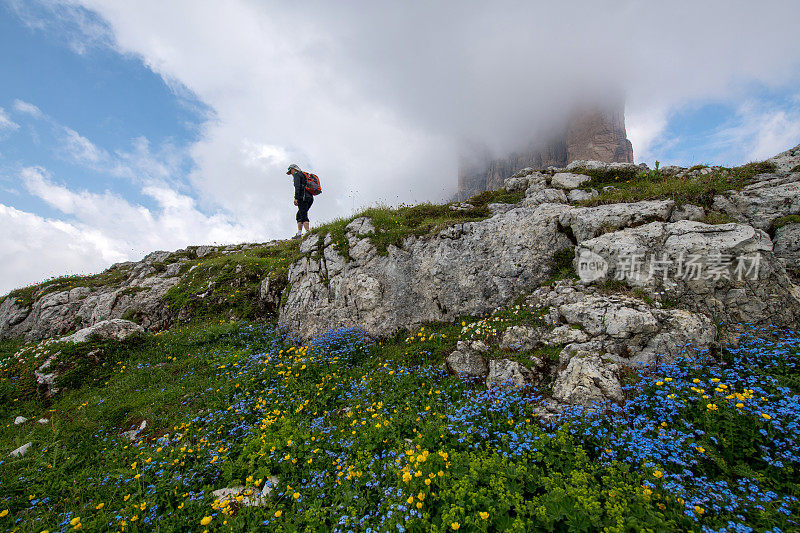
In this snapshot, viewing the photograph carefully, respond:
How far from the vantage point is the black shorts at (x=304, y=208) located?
727 inches

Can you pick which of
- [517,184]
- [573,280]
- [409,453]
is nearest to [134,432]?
[409,453]

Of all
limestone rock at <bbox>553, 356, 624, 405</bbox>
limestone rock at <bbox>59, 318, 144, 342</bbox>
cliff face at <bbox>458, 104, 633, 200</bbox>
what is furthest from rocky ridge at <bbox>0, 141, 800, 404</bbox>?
cliff face at <bbox>458, 104, 633, 200</bbox>

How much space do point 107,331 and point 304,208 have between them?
1046 cm

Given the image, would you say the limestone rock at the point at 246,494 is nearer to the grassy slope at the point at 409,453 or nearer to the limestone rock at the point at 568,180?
the grassy slope at the point at 409,453

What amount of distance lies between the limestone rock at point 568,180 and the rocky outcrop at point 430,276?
404 cm

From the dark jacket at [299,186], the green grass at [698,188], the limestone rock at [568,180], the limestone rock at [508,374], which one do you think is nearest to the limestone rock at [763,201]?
the green grass at [698,188]

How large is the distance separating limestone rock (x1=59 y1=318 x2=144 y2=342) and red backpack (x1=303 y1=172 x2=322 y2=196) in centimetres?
1025

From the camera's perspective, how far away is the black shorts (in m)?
18.5

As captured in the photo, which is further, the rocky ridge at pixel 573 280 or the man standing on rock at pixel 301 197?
the man standing on rock at pixel 301 197

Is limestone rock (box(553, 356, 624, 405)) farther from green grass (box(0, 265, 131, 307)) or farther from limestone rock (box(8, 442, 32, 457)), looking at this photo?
green grass (box(0, 265, 131, 307))

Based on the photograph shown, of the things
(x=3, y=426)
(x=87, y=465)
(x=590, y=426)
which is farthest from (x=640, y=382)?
(x=3, y=426)

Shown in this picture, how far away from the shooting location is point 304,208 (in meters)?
18.7

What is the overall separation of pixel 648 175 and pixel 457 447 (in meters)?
14.9

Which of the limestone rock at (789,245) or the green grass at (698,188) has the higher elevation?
the green grass at (698,188)
